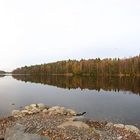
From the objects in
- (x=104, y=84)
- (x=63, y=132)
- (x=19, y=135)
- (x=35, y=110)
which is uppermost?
(x=19, y=135)

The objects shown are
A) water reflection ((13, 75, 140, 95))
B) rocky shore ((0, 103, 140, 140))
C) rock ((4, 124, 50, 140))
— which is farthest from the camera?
water reflection ((13, 75, 140, 95))

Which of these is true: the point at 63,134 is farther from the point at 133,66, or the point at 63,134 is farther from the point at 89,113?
the point at 133,66

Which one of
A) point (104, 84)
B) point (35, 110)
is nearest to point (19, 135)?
point (35, 110)

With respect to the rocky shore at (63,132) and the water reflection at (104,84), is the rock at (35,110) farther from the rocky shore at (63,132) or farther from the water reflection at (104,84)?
the water reflection at (104,84)

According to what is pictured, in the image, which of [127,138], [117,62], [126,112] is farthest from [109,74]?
[127,138]

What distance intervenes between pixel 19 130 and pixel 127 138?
9.47m

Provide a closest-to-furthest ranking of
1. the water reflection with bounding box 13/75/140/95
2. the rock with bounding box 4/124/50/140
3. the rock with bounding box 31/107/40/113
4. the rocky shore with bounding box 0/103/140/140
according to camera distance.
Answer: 1. the rock with bounding box 4/124/50/140
2. the rocky shore with bounding box 0/103/140/140
3. the rock with bounding box 31/107/40/113
4. the water reflection with bounding box 13/75/140/95

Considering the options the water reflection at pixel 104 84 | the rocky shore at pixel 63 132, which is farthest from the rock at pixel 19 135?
the water reflection at pixel 104 84

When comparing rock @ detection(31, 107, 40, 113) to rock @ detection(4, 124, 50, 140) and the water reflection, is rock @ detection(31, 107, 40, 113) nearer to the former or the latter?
rock @ detection(4, 124, 50, 140)

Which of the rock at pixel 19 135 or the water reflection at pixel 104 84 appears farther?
the water reflection at pixel 104 84

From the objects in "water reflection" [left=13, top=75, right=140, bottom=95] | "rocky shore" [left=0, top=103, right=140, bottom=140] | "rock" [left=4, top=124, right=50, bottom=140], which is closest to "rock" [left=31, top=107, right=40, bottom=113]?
"rocky shore" [left=0, top=103, right=140, bottom=140]

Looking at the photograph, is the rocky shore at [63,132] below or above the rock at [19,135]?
below

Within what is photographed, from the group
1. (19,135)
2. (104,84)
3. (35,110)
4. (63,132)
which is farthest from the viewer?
(104,84)

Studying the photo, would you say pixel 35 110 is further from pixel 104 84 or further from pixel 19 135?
pixel 104 84
